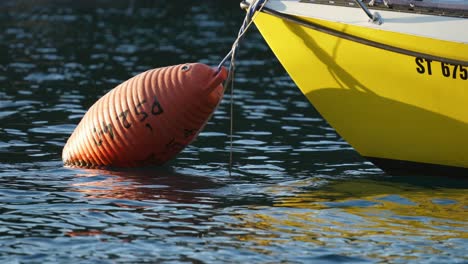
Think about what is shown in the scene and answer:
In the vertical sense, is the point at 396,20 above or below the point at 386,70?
above

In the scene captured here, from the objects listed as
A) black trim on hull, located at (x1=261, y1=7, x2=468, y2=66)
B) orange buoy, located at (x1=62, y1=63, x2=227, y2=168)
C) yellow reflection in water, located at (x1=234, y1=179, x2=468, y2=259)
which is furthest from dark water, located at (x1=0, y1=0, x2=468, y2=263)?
black trim on hull, located at (x1=261, y1=7, x2=468, y2=66)

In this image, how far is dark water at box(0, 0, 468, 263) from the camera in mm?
9539

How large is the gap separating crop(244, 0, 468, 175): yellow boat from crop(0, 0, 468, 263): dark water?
43 centimetres

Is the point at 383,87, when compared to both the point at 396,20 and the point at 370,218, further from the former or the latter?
the point at 370,218

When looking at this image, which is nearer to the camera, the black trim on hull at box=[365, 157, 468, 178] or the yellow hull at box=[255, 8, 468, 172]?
the yellow hull at box=[255, 8, 468, 172]

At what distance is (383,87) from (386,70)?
0.20 meters

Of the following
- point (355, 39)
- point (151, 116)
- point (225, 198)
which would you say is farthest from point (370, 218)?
point (151, 116)

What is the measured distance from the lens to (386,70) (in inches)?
467

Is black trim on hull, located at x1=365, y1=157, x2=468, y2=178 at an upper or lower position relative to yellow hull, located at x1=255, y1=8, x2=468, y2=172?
lower

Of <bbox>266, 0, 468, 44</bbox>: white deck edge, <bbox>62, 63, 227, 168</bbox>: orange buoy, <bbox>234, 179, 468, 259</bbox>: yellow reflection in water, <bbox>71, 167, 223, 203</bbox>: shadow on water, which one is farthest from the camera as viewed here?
<bbox>62, 63, 227, 168</bbox>: orange buoy

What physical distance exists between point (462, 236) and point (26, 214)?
405 centimetres

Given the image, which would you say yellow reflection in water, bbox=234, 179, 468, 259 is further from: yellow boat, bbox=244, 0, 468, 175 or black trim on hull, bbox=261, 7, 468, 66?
black trim on hull, bbox=261, 7, 468, 66

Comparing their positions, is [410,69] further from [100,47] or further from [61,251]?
[100,47]

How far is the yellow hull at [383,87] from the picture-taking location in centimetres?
1162
